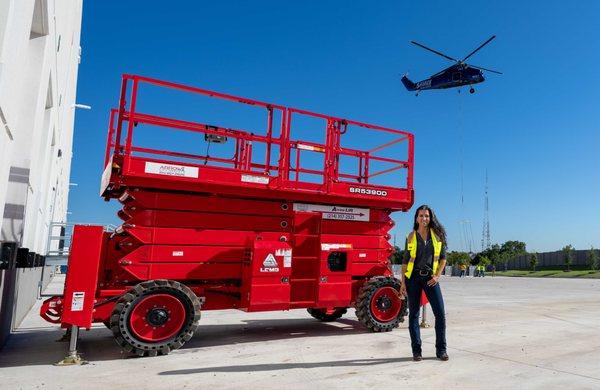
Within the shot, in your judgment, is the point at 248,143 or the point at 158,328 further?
the point at 248,143

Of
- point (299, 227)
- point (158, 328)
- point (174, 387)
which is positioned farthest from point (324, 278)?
point (174, 387)

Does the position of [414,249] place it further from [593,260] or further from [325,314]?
[593,260]

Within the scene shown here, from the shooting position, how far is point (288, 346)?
654cm

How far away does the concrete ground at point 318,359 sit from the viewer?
4.62m

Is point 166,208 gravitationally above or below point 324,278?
above

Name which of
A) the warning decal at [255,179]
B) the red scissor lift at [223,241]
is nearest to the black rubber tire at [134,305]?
the red scissor lift at [223,241]

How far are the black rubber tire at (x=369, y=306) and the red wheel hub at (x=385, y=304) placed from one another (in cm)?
6

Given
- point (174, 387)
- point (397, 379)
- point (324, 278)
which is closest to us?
point (174, 387)

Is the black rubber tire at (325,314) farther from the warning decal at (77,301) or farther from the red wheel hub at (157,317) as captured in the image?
the warning decal at (77,301)

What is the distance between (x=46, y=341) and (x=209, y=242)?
313 cm

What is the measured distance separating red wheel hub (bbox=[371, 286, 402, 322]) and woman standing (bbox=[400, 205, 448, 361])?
2019 millimetres

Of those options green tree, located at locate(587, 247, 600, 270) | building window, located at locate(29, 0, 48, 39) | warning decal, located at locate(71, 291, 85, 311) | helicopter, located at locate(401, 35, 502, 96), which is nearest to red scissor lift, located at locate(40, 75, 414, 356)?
warning decal, located at locate(71, 291, 85, 311)

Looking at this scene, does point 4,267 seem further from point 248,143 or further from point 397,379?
point 397,379

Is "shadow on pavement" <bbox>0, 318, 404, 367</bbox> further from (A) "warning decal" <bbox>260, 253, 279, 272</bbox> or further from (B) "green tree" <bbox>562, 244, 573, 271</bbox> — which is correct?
(B) "green tree" <bbox>562, 244, 573, 271</bbox>
